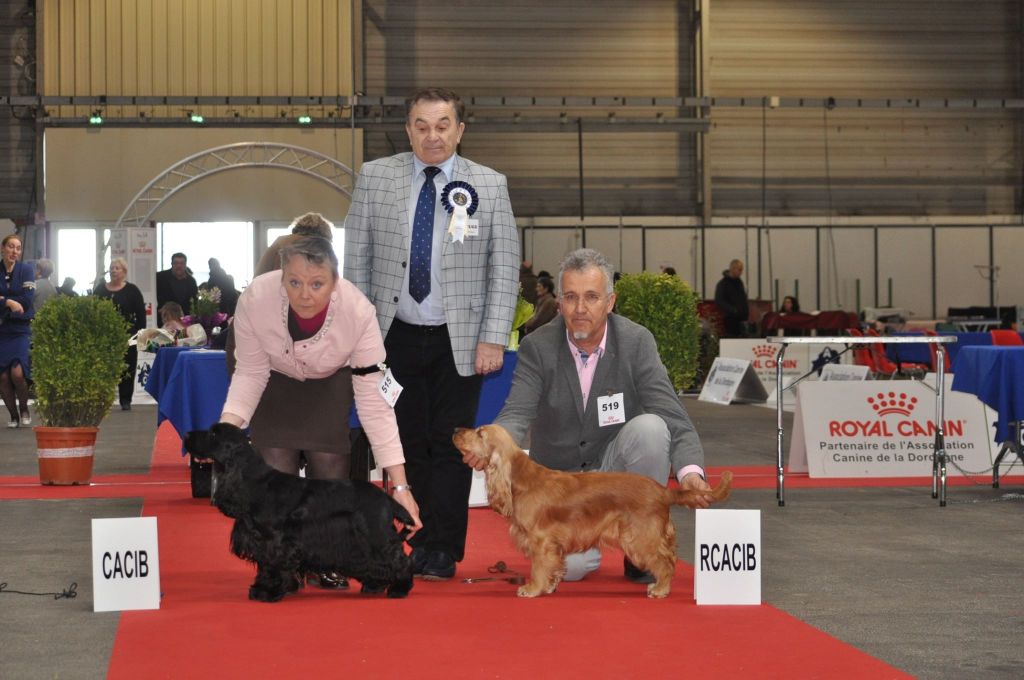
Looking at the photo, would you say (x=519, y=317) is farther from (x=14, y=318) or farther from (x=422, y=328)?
(x=14, y=318)

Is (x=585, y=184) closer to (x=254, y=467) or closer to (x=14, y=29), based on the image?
(x=14, y=29)

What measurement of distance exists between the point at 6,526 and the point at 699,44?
15.8m

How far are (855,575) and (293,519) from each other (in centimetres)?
170

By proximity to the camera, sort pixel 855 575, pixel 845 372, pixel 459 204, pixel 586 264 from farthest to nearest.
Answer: pixel 845 372
pixel 855 575
pixel 459 204
pixel 586 264

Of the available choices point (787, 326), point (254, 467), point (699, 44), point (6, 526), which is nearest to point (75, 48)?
point (699, 44)

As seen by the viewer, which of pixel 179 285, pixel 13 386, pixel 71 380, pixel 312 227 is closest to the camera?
pixel 312 227

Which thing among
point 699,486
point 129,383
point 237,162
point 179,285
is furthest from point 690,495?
point 237,162

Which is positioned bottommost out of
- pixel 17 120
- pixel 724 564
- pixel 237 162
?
pixel 724 564

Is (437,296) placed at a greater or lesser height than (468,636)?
greater

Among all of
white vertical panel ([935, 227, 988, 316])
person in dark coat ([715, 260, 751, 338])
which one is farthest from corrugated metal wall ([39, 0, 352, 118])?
white vertical panel ([935, 227, 988, 316])

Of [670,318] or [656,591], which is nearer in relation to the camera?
[656,591]

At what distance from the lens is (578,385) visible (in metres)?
3.88

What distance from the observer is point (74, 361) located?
6562mm

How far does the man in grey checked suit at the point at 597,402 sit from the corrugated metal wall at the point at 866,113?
16.1 m
